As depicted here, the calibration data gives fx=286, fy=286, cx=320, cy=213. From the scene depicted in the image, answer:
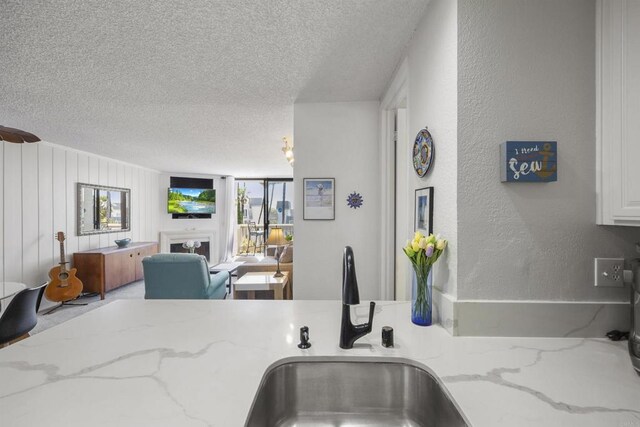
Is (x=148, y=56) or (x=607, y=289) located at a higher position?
(x=148, y=56)

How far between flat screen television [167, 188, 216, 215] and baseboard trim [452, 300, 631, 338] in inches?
270

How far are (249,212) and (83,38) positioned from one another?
6.38 metres

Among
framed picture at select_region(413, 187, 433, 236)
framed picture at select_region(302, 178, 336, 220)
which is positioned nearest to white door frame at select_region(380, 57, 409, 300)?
framed picture at select_region(302, 178, 336, 220)

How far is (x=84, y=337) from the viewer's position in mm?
971

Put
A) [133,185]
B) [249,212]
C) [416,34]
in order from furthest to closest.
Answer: [249,212] → [133,185] → [416,34]

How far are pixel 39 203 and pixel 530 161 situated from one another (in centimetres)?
538

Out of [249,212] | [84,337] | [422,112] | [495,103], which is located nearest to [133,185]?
[249,212]

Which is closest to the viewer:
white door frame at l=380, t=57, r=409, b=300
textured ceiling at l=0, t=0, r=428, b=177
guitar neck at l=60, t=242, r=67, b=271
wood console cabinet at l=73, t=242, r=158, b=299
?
textured ceiling at l=0, t=0, r=428, b=177

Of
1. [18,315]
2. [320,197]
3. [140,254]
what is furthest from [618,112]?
[140,254]

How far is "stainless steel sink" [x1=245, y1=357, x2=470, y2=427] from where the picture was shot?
2.72 feet

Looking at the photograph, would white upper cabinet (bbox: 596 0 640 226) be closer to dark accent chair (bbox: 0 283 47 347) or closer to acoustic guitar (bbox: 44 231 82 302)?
dark accent chair (bbox: 0 283 47 347)

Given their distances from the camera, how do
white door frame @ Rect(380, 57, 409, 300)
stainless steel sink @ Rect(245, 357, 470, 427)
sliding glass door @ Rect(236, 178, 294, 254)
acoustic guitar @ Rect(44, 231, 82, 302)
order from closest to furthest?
stainless steel sink @ Rect(245, 357, 470, 427)
white door frame @ Rect(380, 57, 409, 300)
acoustic guitar @ Rect(44, 231, 82, 302)
sliding glass door @ Rect(236, 178, 294, 254)

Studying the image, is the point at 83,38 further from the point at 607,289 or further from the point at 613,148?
the point at 607,289

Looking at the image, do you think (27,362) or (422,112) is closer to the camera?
(27,362)
